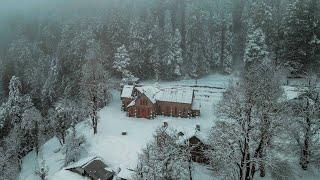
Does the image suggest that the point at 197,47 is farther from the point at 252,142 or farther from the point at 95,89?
the point at 252,142

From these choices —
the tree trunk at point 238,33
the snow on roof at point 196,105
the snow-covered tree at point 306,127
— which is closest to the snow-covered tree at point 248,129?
the snow-covered tree at point 306,127

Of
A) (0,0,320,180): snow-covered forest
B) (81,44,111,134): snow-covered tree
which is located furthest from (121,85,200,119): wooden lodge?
(81,44,111,134): snow-covered tree

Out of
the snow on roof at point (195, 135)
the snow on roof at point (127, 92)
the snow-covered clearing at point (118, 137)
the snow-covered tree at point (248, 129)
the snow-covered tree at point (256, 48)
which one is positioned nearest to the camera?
the snow-covered tree at point (248, 129)

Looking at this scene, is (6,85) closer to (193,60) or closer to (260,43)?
(193,60)

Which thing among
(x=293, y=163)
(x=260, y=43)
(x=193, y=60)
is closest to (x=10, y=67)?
(x=193, y=60)

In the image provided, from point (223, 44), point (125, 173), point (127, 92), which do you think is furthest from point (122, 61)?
point (125, 173)

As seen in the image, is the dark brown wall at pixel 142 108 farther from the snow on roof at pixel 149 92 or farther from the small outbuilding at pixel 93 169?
the small outbuilding at pixel 93 169
